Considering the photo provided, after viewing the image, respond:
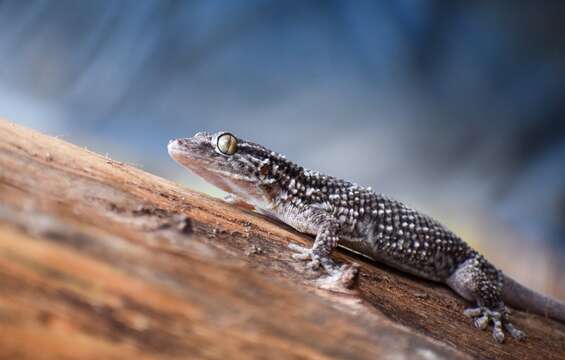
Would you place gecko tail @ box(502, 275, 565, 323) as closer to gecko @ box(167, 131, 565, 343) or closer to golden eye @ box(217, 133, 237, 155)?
gecko @ box(167, 131, 565, 343)

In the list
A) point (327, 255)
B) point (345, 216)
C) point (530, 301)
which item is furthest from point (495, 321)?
point (327, 255)

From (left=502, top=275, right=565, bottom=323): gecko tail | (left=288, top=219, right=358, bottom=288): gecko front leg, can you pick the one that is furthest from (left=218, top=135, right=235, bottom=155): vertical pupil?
(left=502, top=275, right=565, bottom=323): gecko tail

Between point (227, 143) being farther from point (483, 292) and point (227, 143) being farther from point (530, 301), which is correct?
point (530, 301)

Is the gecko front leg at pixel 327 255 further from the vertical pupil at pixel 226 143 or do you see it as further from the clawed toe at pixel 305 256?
the vertical pupil at pixel 226 143

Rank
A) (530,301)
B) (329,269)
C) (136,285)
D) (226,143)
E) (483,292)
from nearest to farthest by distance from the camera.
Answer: (136,285) → (329,269) → (226,143) → (483,292) → (530,301)

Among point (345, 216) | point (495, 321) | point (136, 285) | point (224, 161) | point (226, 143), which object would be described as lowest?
point (136, 285)

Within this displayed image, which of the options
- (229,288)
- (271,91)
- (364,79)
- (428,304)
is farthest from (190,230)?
(364,79)

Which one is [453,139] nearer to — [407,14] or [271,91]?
[407,14]

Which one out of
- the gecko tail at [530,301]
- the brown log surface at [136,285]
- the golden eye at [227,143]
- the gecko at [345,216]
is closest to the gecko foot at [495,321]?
the gecko at [345,216]

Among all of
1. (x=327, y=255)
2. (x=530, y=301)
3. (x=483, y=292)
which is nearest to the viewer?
(x=327, y=255)
